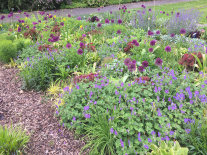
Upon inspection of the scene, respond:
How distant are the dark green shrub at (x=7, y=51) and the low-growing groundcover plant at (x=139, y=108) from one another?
8.55 feet

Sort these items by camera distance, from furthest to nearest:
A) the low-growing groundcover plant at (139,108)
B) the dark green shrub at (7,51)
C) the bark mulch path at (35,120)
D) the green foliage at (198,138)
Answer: the dark green shrub at (7,51) < the bark mulch path at (35,120) < the low-growing groundcover plant at (139,108) < the green foliage at (198,138)

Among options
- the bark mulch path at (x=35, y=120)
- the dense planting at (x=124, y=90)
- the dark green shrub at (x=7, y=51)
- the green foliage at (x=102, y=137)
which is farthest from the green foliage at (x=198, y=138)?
the dark green shrub at (x=7, y=51)

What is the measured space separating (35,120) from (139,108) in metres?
1.68

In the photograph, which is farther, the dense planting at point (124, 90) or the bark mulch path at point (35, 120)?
the bark mulch path at point (35, 120)

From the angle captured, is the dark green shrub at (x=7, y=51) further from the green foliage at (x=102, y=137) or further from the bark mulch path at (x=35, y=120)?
the green foliage at (x=102, y=137)

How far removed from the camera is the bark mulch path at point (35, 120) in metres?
2.71

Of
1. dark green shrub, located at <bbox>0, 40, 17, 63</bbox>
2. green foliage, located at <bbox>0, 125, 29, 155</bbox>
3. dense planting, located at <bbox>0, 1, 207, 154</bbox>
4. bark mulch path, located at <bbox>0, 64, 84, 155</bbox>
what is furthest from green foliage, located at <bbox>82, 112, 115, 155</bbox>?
dark green shrub, located at <bbox>0, 40, 17, 63</bbox>

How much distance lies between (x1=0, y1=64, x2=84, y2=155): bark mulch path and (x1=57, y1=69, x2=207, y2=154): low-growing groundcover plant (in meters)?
0.22

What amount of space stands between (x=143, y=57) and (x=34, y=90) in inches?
90.0

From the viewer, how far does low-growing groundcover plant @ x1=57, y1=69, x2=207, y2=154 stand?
2412mm

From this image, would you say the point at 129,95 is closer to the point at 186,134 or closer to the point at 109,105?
the point at 109,105

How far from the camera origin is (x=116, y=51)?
4703mm

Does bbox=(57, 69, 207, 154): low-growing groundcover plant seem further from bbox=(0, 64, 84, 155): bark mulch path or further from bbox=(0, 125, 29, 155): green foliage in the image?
bbox=(0, 125, 29, 155): green foliage

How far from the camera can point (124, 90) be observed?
9.52 feet
